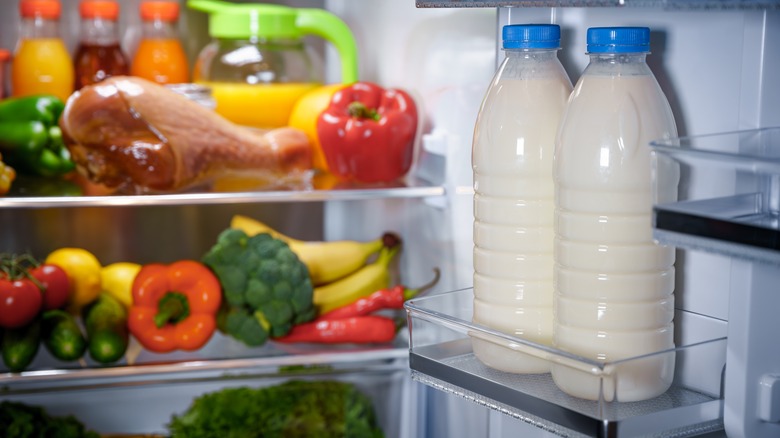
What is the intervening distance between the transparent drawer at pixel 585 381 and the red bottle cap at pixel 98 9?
4.25 ft

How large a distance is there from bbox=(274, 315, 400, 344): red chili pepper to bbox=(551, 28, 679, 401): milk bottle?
3.23 ft

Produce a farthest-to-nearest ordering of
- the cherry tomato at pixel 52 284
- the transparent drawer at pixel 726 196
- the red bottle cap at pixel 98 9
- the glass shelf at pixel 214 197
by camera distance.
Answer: the red bottle cap at pixel 98 9 → the cherry tomato at pixel 52 284 → the glass shelf at pixel 214 197 → the transparent drawer at pixel 726 196

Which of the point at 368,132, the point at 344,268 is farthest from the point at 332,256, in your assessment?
the point at 368,132

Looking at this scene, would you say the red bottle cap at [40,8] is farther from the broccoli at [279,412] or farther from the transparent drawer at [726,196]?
the transparent drawer at [726,196]

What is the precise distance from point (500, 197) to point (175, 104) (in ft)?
3.18

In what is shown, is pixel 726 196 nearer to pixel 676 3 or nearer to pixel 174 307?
pixel 676 3

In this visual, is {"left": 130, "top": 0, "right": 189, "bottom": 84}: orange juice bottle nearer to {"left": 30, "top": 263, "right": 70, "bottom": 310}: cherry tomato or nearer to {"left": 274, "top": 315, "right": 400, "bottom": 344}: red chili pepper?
{"left": 30, "top": 263, "right": 70, "bottom": 310}: cherry tomato

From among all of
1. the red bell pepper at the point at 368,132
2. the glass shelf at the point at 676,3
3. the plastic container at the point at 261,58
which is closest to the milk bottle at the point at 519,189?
the glass shelf at the point at 676,3

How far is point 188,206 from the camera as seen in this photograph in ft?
7.55

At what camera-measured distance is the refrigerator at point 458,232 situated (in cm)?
Answer: 81

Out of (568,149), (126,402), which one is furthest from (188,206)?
(568,149)

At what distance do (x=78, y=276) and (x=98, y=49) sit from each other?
50cm

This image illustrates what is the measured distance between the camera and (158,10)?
211cm

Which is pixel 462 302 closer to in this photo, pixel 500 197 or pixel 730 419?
pixel 500 197
